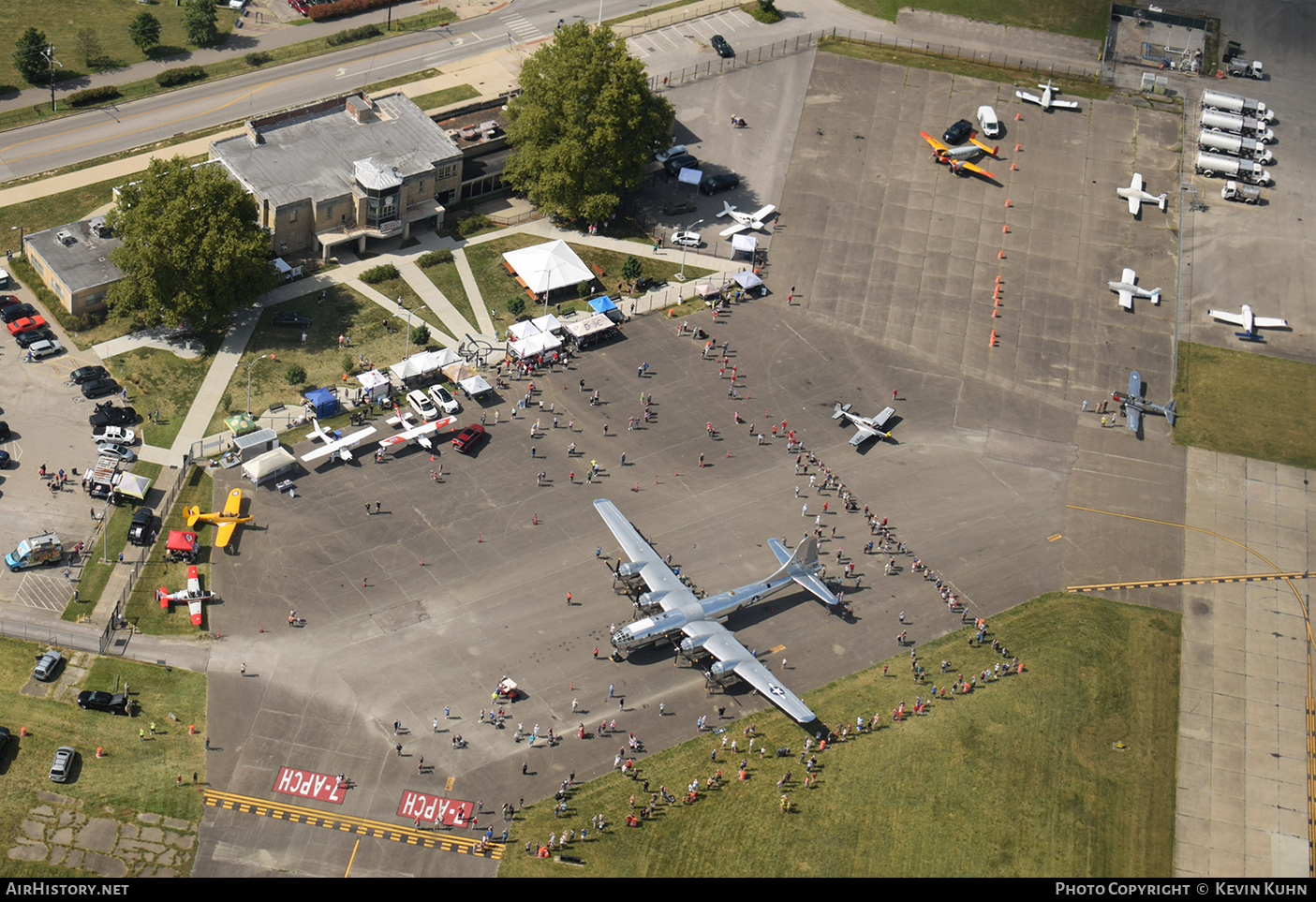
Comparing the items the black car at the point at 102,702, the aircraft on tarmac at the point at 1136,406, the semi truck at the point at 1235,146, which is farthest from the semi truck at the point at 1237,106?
the black car at the point at 102,702

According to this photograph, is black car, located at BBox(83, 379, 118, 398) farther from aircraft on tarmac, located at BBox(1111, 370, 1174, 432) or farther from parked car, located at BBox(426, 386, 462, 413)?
aircraft on tarmac, located at BBox(1111, 370, 1174, 432)

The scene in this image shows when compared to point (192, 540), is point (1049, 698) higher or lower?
lower

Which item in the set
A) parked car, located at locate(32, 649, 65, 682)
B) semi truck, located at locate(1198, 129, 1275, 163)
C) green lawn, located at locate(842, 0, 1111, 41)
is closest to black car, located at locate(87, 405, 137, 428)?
parked car, located at locate(32, 649, 65, 682)

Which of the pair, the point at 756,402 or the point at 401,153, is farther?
the point at 401,153

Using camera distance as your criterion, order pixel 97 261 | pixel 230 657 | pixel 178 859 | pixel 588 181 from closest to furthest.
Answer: pixel 178 859 < pixel 230 657 < pixel 97 261 < pixel 588 181

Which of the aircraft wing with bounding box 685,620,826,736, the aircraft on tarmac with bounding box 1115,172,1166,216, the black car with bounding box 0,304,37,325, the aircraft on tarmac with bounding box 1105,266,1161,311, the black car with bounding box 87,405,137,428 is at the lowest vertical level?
the aircraft wing with bounding box 685,620,826,736

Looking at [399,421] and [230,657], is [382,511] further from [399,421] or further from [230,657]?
[230,657]

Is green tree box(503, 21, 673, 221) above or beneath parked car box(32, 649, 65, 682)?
above

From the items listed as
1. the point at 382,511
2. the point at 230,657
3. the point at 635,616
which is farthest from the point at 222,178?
the point at 635,616
